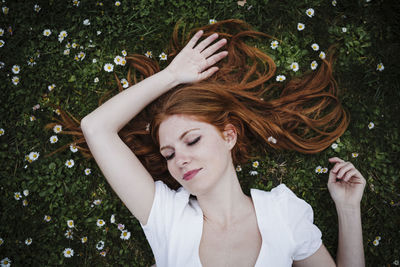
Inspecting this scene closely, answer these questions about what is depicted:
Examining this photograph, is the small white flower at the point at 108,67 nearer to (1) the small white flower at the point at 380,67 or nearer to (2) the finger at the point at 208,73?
(2) the finger at the point at 208,73

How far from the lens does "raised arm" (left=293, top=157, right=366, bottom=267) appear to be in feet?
10.7

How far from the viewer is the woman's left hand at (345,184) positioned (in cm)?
334

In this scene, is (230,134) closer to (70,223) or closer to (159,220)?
(159,220)

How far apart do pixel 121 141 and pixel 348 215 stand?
2.67m

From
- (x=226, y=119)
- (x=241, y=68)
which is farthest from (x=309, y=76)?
(x=226, y=119)

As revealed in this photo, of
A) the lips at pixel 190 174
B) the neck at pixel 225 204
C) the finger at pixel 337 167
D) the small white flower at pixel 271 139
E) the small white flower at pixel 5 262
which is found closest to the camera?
the lips at pixel 190 174

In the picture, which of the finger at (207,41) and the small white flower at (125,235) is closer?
the finger at (207,41)

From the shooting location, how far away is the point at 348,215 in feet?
11.1

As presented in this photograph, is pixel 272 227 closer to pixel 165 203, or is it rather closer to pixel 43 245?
pixel 165 203

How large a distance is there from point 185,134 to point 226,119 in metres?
0.57

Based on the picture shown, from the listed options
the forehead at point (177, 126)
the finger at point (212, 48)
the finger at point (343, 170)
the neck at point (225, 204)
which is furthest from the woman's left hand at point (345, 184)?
the finger at point (212, 48)

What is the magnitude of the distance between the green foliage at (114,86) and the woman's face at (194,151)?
106cm

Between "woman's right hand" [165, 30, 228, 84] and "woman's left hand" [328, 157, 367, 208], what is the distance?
1.84 meters

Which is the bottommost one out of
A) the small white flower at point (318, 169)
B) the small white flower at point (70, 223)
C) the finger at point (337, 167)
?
the small white flower at point (318, 169)
